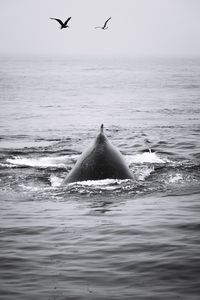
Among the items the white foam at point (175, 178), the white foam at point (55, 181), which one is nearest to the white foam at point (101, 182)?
the white foam at point (55, 181)

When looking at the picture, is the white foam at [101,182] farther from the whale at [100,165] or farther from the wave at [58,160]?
the wave at [58,160]

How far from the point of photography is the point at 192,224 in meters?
9.61

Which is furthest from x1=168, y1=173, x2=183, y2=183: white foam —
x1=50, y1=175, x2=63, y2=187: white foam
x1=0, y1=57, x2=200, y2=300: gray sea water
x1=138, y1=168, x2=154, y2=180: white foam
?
x1=50, y1=175, x2=63, y2=187: white foam

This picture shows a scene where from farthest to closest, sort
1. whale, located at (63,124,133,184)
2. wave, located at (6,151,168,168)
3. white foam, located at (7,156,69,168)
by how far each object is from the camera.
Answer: wave, located at (6,151,168,168)
white foam, located at (7,156,69,168)
whale, located at (63,124,133,184)

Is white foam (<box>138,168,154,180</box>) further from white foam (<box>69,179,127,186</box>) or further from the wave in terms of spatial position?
white foam (<box>69,179,127,186</box>)

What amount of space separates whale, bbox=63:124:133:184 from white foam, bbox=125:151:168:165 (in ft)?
11.3

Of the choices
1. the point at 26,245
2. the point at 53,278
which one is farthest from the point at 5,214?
the point at 53,278

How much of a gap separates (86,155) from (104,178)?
0.72 metres

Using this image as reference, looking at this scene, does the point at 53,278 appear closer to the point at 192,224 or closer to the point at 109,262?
Result: the point at 109,262

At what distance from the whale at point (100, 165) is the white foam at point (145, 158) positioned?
11.3 feet

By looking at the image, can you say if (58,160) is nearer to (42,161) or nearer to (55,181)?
(42,161)

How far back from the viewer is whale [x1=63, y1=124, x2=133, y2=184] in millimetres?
11352

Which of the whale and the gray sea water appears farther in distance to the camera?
the whale

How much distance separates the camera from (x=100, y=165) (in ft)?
37.3
